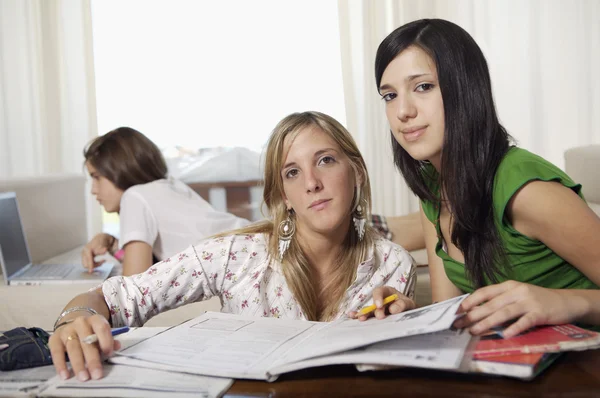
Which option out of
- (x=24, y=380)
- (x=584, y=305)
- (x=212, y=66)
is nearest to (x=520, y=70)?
(x=212, y=66)

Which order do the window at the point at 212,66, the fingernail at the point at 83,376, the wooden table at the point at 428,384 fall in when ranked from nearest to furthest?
the wooden table at the point at 428,384 < the fingernail at the point at 83,376 < the window at the point at 212,66

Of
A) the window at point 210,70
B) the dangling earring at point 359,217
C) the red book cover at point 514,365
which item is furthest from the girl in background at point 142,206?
the window at point 210,70

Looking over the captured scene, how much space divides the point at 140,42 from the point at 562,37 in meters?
2.85

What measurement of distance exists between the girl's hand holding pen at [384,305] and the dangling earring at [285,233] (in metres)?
0.43

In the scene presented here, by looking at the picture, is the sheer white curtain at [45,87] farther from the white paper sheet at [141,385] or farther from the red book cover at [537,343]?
the red book cover at [537,343]

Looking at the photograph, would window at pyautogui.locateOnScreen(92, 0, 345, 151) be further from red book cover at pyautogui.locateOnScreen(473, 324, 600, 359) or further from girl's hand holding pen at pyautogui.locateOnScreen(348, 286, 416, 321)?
red book cover at pyautogui.locateOnScreen(473, 324, 600, 359)

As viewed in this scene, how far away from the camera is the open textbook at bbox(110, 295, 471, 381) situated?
66cm

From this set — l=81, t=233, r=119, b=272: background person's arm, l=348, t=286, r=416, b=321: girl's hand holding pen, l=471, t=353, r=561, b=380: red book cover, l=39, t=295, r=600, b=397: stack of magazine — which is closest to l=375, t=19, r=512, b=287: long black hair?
l=348, t=286, r=416, b=321: girl's hand holding pen

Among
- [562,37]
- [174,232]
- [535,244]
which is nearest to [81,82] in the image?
[174,232]

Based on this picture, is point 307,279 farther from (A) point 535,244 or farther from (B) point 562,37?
(B) point 562,37

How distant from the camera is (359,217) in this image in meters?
1.42

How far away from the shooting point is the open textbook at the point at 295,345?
2.17ft

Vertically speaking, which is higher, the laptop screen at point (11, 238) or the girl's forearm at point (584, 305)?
the girl's forearm at point (584, 305)

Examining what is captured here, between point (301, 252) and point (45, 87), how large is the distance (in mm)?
3565
